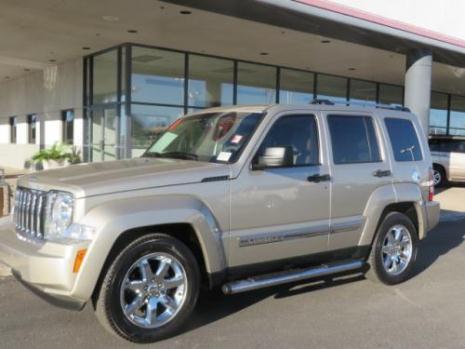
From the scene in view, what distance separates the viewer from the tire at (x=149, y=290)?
4.07 m

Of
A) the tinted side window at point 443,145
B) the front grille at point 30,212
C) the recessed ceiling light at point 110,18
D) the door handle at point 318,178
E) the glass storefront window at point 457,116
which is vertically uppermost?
the recessed ceiling light at point 110,18

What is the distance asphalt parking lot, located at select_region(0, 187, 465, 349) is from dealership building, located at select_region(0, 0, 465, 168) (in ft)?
21.3

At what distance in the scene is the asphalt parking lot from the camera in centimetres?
430

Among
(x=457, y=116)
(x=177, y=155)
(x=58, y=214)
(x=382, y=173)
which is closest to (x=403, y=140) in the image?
(x=382, y=173)

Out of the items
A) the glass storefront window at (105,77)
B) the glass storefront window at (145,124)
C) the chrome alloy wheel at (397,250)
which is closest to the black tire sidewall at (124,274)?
the chrome alloy wheel at (397,250)

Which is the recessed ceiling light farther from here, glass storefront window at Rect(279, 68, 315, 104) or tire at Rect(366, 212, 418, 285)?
tire at Rect(366, 212, 418, 285)

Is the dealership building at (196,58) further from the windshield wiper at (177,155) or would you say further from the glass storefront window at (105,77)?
the windshield wiper at (177,155)

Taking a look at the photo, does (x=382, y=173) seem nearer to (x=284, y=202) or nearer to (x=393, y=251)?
(x=393, y=251)

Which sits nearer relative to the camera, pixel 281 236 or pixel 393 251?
pixel 281 236

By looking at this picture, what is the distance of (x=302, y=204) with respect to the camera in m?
5.09

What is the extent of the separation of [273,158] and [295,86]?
16.6 m

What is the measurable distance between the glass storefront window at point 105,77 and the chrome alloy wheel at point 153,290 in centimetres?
1295

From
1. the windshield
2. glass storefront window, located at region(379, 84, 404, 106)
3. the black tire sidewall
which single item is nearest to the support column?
the windshield

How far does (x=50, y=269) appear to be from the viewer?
3.88 metres
